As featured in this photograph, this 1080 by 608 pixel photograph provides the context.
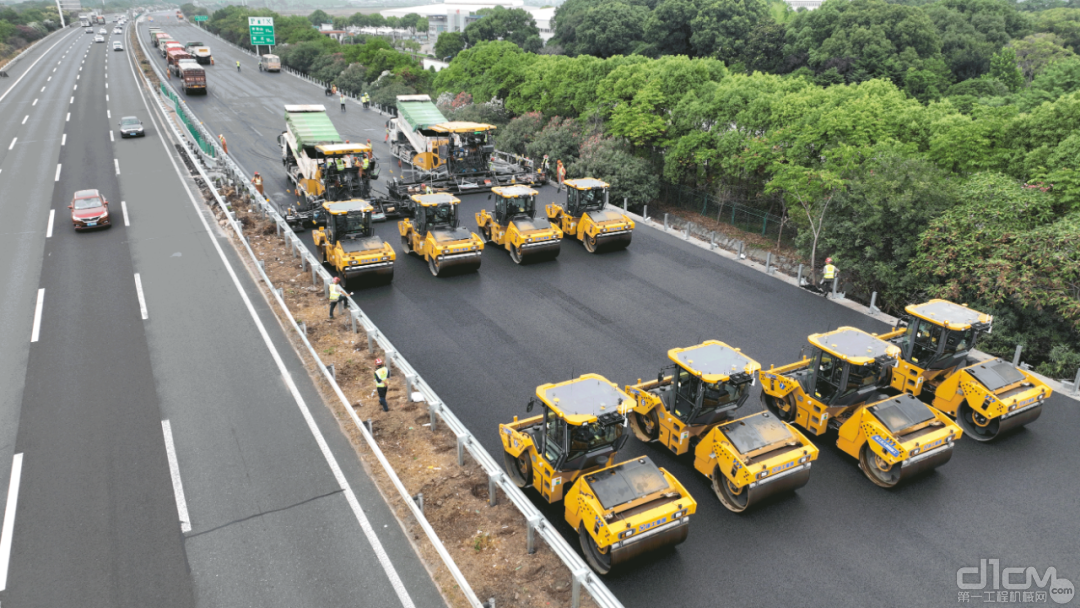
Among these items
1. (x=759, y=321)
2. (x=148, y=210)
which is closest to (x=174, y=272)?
(x=148, y=210)

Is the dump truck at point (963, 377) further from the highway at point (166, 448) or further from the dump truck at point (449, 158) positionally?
the dump truck at point (449, 158)

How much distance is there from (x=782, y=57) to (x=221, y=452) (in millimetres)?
59837

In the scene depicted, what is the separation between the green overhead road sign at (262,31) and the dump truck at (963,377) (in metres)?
83.5

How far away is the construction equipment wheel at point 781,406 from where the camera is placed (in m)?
14.6

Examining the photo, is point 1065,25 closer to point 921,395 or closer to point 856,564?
point 921,395

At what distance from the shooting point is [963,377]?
559 inches

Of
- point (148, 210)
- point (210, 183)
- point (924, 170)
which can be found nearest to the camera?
point (924, 170)

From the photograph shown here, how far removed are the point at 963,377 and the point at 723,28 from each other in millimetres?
57566

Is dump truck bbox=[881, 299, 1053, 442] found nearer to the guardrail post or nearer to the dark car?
the guardrail post

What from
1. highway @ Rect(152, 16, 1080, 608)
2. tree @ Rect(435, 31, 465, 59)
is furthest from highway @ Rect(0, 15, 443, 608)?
tree @ Rect(435, 31, 465, 59)

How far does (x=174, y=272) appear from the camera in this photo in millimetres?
22547

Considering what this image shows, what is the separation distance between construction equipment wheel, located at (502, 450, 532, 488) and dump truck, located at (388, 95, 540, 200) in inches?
814

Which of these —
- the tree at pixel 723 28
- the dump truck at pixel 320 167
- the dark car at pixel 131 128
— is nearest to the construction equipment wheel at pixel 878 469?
the dump truck at pixel 320 167

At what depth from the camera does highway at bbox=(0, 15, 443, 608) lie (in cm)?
1029
